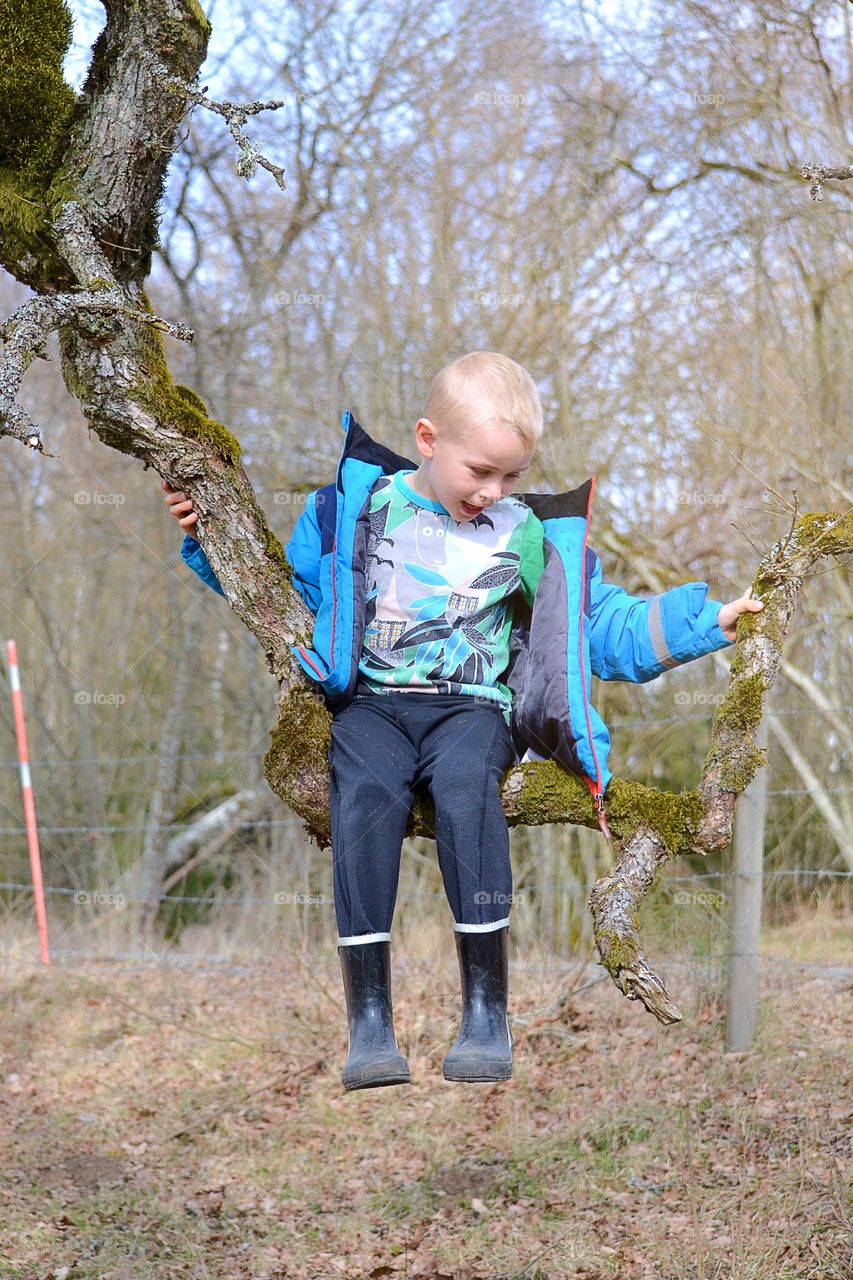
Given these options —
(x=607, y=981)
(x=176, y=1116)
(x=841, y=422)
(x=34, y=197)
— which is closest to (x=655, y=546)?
(x=841, y=422)

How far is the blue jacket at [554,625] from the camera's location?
10.0 feet

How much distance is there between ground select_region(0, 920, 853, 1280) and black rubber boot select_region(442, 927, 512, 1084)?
1543 millimetres

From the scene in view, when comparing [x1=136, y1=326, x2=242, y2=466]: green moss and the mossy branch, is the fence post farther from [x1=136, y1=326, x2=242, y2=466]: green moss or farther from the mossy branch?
[x1=136, y1=326, x2=242, y2=466]: green moss

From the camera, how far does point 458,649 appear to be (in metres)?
3.16

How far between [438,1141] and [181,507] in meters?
3.27

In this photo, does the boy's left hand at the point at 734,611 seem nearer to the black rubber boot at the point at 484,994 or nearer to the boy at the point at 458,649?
the boy at the point at 458,649

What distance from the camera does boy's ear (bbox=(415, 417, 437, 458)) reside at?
3079mm

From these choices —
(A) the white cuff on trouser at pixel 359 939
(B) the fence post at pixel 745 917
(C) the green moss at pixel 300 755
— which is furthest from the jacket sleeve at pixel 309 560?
(B) the fence post at pixel 745 917

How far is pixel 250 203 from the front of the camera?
28.4 ft

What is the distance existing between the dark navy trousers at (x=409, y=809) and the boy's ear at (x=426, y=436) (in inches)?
25.9

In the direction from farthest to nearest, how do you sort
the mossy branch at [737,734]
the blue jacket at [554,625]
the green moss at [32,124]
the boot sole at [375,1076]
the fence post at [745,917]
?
1. the fence post at [745,917]
2. the green moss at [32,124]
3. the blue jacket at [554,625]
4. the mossy branch at [737,734]
5. the boot sole at [375,1076]

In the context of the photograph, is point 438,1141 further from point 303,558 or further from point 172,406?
point 172,406

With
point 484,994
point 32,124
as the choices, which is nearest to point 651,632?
point 484,994

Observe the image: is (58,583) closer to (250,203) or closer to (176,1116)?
(250,203)
